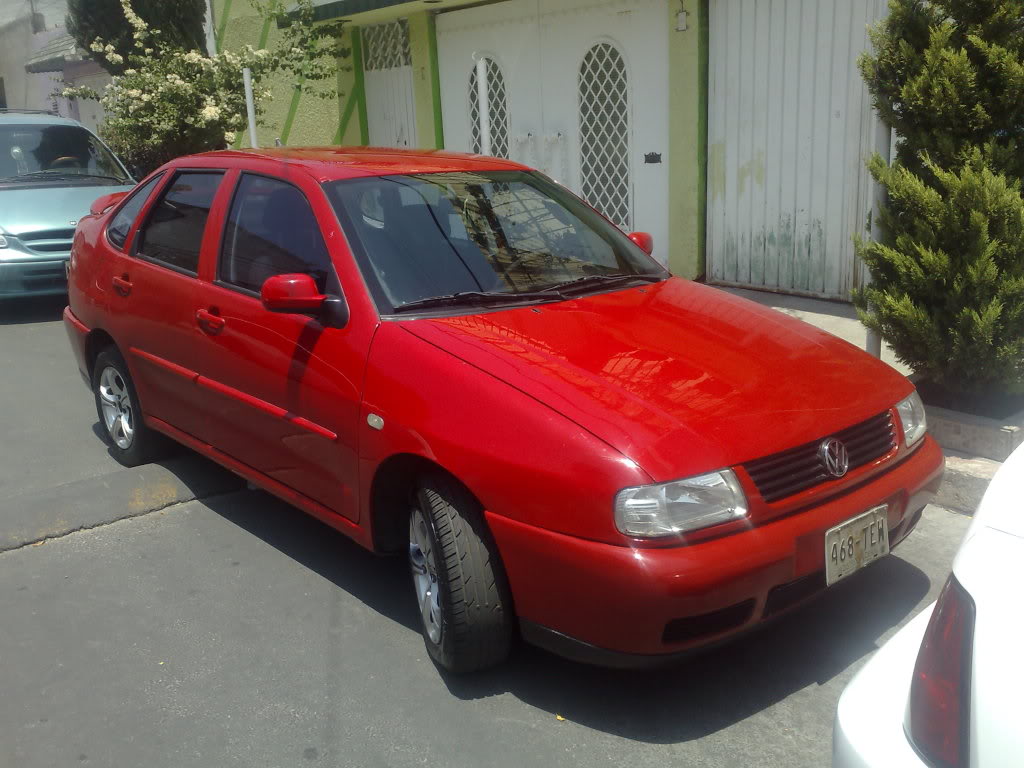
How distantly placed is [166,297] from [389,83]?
27.3 ft

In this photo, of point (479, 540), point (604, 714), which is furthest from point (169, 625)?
point (604, 714)

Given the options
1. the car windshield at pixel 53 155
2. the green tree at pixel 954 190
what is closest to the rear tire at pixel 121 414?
the green tree at pixel 954 190

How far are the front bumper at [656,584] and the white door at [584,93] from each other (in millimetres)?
6101

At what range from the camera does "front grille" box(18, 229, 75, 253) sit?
894 centimetres

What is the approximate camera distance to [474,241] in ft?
13.4

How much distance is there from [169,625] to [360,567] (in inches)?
31.0

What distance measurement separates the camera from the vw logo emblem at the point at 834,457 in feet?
10.3

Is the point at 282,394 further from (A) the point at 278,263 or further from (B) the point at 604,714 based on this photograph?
(B) the point at 604,714

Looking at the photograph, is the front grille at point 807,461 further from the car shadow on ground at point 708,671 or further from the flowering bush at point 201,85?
the flowering bush at point 201,85

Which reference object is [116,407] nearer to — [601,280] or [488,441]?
[601,280]

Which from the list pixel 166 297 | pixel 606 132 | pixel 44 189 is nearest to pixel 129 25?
pixel 44 189

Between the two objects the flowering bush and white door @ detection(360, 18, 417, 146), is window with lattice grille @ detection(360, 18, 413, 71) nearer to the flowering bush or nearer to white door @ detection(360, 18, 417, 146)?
white door @ detection(360, 18, 417, 146)

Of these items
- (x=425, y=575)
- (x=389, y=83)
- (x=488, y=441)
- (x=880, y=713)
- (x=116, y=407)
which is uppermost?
(x=389, y=83)

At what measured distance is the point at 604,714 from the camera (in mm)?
Answer: 3240
